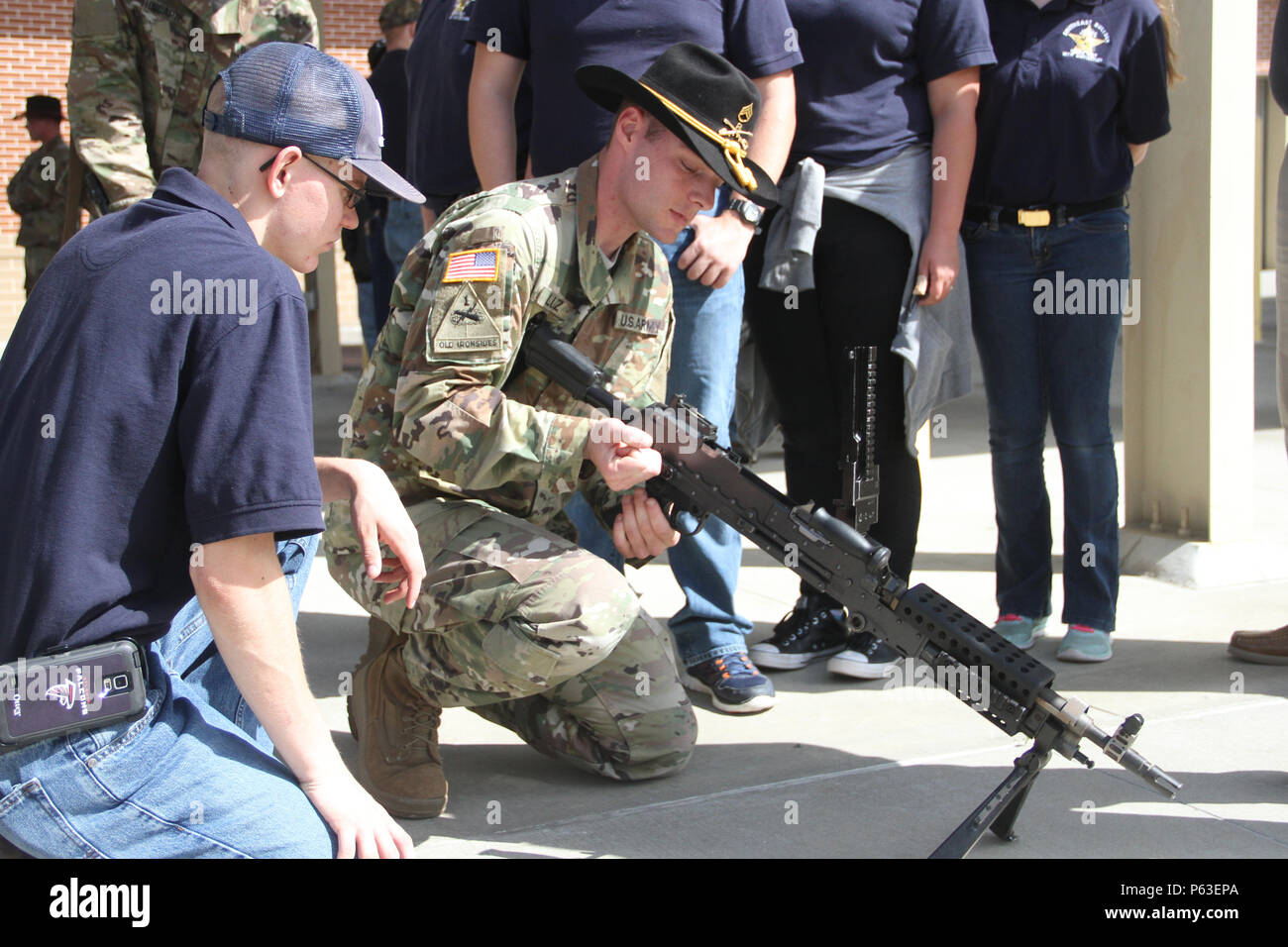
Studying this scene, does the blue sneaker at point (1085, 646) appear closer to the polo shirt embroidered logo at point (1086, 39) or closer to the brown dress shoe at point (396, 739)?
the polo shirt embroidered logo at point (1086, 39)

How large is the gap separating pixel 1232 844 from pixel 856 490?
3.74ft

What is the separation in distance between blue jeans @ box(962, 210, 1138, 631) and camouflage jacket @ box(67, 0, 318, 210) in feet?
7.04

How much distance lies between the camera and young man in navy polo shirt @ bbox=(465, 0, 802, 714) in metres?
3.56

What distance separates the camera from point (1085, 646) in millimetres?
3855

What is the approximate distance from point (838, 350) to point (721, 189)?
56 centimetres

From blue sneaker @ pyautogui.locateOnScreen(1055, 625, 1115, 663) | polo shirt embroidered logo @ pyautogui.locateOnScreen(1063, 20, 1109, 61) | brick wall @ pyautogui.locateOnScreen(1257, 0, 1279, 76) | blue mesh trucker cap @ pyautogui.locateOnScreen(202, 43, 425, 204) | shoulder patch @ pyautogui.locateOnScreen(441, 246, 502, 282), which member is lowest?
blue sneaker @ pyautogui.locateOnScreen(1055, 625, 1115, 663)

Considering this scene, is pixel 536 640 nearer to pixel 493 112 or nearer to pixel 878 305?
pixel 878 305

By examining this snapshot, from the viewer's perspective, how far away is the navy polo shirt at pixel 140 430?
1.85m

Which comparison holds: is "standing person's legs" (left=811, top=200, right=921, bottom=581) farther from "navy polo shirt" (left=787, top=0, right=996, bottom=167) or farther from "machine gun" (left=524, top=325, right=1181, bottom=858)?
"machine gun" (left=524, top=325, right=1181, bottom=858)

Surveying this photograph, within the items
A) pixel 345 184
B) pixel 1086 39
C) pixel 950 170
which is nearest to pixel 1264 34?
pixel 1086 39

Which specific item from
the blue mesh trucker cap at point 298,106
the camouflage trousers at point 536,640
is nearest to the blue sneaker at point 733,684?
the camouflage trousers at point 536,640

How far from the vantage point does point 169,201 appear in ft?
6.68

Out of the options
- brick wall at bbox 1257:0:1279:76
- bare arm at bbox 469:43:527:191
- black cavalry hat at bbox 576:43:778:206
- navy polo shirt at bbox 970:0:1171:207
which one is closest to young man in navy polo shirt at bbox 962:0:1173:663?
navy polo shirt at bbox 970:0:1171:207

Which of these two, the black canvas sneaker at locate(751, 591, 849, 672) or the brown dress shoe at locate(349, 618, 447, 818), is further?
the black canvas sneaker at locate(751, 591, 849, 672)
